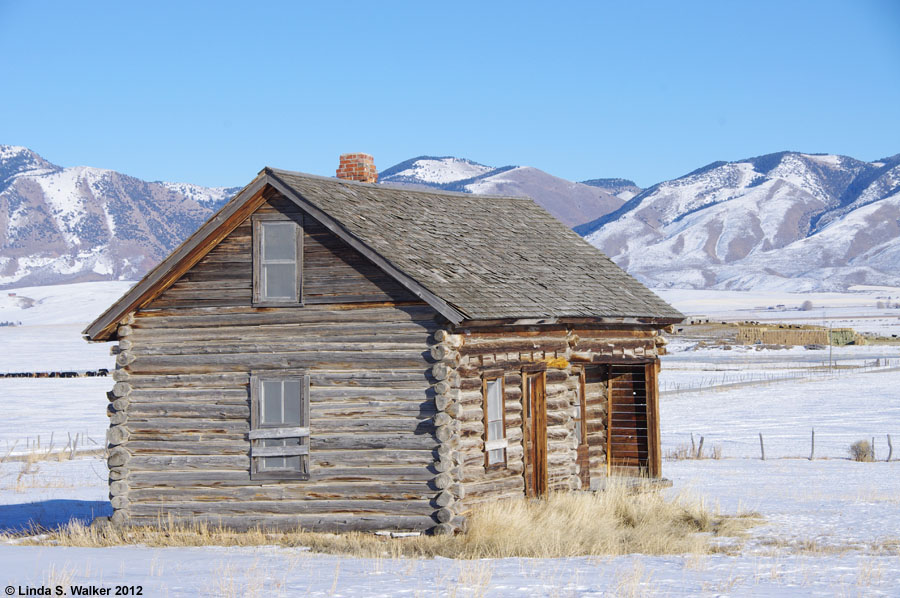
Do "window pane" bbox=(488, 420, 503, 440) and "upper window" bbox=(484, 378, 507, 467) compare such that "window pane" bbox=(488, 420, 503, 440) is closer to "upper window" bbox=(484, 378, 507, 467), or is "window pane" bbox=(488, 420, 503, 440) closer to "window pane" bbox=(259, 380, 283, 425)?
"upper window" bbox=(484, 378, 507, 467)

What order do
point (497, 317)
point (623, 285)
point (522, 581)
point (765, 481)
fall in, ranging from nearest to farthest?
point (522, 581)
point (497, 317)
point (623, 285)
point (765, 481)

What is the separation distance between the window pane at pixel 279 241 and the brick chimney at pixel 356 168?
152 inches

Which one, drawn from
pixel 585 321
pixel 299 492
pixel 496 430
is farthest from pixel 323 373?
pixel 585 321

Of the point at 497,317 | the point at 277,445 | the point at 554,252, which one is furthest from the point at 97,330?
the point at 554,252

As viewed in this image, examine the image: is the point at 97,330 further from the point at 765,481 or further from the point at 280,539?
the point at 765,481

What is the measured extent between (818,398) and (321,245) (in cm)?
3652

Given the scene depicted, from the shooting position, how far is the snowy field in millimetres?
12875

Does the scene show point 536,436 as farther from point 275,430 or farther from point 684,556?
point 275,430

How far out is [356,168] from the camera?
2139 cm

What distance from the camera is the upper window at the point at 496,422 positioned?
18094 millimetres

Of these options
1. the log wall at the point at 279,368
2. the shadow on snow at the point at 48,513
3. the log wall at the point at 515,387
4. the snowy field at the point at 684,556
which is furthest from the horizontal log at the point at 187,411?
the log wall at the point at 515,387

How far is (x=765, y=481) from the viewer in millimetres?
25516

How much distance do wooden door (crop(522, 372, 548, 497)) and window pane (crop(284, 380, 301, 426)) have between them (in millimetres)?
3688

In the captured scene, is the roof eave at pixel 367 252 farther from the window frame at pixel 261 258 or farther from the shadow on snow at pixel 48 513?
the shadow on snow at pixel 48 513
